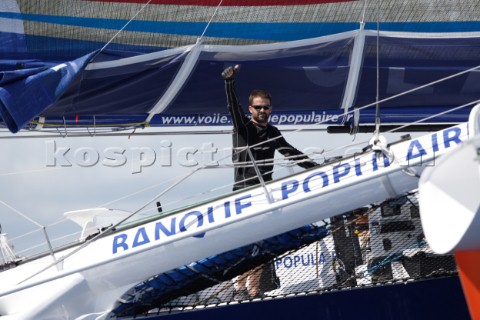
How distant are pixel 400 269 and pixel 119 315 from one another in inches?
59.5

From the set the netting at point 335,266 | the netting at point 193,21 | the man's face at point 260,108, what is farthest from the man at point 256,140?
the netting at point 193,21

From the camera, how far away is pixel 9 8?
5.72 meters

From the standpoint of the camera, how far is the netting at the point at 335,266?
15.5 feet

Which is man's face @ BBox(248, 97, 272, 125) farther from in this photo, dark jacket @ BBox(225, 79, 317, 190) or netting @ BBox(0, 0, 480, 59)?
netting @ BBox(0, 0, 480, 59)

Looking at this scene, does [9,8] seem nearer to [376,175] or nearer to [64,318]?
[64,318]

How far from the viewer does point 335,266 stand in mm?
4797

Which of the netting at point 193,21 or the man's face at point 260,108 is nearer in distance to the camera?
the man's face at point 260,108

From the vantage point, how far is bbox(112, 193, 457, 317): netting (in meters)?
4.71

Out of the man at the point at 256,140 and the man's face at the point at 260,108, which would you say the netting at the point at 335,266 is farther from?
the man's face at the point at 260,108

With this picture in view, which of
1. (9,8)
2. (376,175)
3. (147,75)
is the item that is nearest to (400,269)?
(376,175)

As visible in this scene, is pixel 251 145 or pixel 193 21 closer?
pixel 251 145

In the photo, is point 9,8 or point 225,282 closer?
point 225,282

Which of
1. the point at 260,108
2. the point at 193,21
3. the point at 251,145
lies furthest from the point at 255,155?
the point at 193,21

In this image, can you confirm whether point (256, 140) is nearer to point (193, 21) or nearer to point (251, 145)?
point (251, 145)
